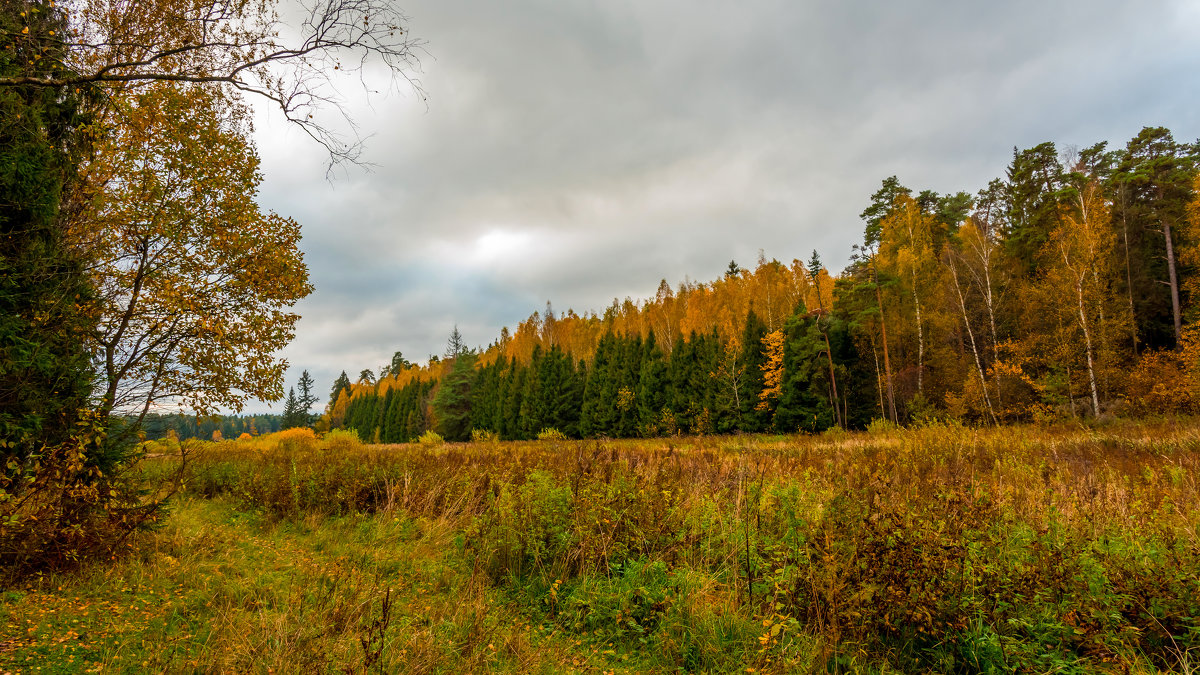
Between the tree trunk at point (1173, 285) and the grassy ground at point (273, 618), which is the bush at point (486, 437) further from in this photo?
the tree trunk at point (1173, 285)

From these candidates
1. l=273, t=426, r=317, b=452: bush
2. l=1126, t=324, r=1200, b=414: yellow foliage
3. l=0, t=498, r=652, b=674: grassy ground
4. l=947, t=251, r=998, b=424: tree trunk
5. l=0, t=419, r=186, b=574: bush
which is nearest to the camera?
l=0, t=498, r=652, b=674: grassy ground

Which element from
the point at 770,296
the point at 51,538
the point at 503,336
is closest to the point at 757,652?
the point at 51,538

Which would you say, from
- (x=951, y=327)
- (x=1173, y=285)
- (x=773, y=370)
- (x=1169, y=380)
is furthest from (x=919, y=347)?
(x=1173, y=285)

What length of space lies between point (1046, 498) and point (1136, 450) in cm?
741

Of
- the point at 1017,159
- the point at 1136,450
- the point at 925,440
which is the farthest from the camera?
the point at 1017,159

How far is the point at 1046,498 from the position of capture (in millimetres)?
4773

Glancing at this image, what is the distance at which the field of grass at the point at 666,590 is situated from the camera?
9.02 feet

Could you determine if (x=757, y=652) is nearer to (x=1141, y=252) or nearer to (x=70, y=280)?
(x=70, y=280)

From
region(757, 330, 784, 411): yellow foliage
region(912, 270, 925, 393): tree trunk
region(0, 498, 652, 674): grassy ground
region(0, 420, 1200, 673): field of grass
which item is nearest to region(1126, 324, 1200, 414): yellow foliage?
region(912, 270, 925, 393): tree trunk

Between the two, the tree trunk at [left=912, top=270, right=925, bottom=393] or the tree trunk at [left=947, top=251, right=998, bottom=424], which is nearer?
the tree trunk at [left=947, top=251, right=998, bottom=424]

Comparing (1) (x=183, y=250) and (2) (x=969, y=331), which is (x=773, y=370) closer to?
(2) (x=969, y=331)

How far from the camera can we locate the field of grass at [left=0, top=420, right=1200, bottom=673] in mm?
2748

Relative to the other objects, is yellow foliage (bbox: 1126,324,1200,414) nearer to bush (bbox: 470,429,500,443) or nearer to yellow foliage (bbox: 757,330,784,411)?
yellow foliage (bbox: 757,330,784,411)

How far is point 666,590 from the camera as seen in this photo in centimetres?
372
